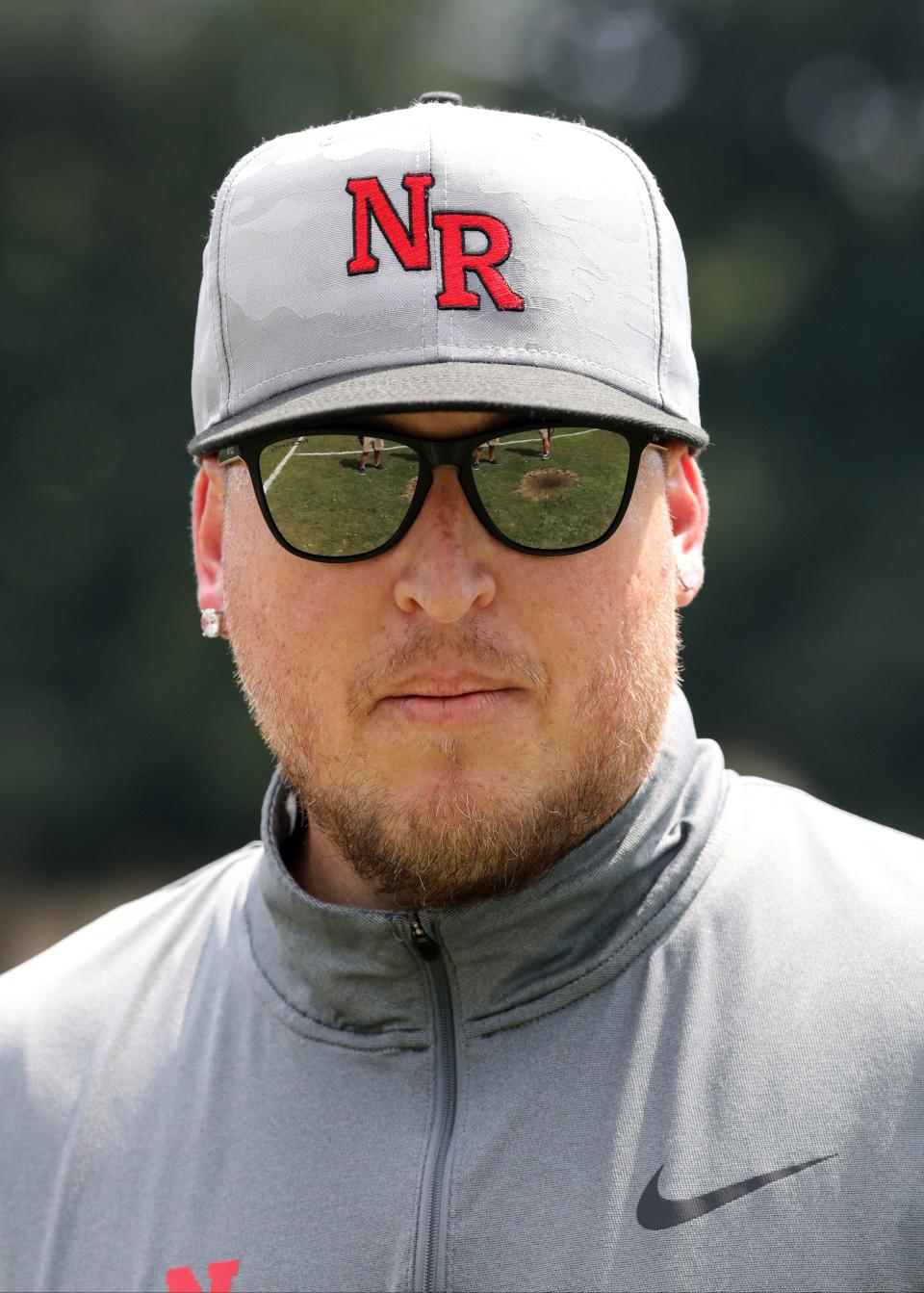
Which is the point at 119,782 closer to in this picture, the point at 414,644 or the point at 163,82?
the point at 163,82

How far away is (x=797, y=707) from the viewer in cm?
1302

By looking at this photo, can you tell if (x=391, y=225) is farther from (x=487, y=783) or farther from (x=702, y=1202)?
(x=702, y=1202)

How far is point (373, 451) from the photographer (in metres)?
1.82

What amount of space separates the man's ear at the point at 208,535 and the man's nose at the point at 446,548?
0.40 meters

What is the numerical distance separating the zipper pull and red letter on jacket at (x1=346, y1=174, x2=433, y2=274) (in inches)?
30.8

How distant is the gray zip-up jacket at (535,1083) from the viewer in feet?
5.29

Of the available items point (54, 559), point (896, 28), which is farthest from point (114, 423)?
point (896, 28)

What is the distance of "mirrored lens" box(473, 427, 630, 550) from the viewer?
1.80 metres

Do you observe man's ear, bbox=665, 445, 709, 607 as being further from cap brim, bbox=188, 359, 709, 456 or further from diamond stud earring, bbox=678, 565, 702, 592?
cap brim, bbox=188, 359, 709, 456

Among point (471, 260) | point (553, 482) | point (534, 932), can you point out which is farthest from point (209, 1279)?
point (471, 260)

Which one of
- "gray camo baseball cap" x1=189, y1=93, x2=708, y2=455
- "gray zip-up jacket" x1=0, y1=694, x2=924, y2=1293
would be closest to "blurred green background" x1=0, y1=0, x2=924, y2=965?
"gray zip-up jacket" x1=0, y1=694, x2=924, y2=1293

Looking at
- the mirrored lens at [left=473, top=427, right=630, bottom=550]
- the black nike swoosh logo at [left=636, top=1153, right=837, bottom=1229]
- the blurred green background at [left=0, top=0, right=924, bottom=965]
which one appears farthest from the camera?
the blurred green background at [left=0, top=0, right=924, bottom=965]

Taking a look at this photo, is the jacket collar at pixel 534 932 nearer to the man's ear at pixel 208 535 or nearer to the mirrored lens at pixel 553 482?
the mirrored lens at pixel 553 482

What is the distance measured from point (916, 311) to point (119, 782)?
26.8 ft
